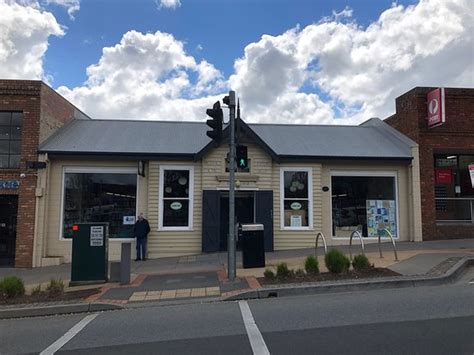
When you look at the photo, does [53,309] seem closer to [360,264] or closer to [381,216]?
[360,264]

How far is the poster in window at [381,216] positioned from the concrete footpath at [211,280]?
2.16 metres

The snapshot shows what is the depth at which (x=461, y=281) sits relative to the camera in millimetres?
9750

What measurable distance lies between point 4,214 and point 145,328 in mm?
10926

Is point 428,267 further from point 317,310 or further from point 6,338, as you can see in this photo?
point 6,338

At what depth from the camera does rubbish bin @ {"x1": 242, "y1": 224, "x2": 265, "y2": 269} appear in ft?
38.9

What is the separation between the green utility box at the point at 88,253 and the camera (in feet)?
35.1

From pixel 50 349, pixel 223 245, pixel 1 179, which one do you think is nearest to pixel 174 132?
pixel 223 245

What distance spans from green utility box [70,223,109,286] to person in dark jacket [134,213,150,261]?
3.91 meters

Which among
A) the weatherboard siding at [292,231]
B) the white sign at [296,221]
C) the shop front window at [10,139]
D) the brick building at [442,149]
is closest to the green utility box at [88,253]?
the shop front window at [10,139]

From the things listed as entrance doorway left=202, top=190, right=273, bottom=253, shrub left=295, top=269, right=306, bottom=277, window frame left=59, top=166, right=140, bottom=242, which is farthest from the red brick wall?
shrub left=295, top=269, right=306, bottom=277

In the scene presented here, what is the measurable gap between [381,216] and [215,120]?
9402 millimetres

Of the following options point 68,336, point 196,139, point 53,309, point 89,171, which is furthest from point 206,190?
point 68,336

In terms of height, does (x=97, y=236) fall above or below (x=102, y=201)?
below

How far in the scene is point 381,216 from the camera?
16.8 m
